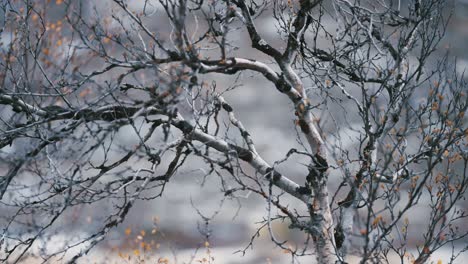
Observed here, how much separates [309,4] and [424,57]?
1964 mm

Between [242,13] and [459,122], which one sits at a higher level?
[242,13]

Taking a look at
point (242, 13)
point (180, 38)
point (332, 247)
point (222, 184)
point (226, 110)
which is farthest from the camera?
point (226, 110)

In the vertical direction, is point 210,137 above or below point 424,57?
below

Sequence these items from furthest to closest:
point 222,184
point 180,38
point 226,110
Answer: point 226,110, point 222,184, point 180,38

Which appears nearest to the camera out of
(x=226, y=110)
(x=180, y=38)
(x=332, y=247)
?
(x=180, y=38)

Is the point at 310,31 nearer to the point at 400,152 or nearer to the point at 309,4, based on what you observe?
the point at 309,4

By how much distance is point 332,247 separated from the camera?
8.74 meters

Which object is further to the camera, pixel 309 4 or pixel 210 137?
pixel 309 4

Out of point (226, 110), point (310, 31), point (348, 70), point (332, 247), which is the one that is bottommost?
point (332, 247)

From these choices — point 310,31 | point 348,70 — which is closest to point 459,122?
point 348,70

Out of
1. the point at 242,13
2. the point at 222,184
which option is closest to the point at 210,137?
the point at 222,184

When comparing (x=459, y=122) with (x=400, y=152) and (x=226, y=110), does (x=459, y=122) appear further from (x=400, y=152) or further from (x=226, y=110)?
(x=226, y=110)

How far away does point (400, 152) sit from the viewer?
9750 mm

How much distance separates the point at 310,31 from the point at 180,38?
4.40 metres
